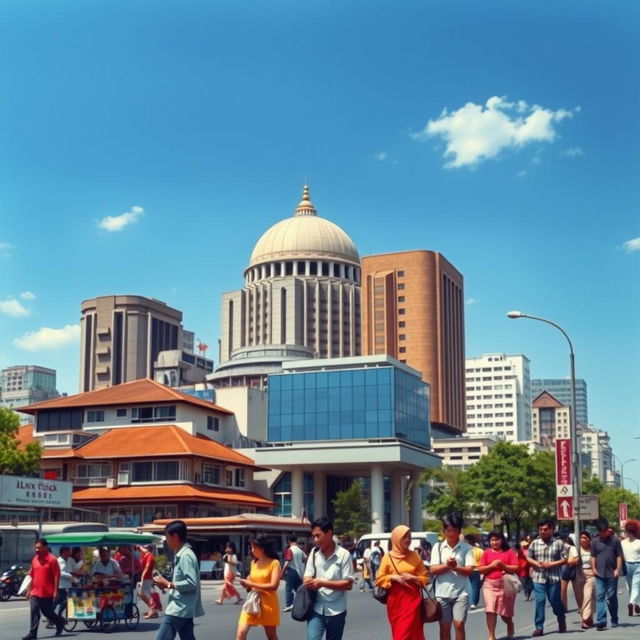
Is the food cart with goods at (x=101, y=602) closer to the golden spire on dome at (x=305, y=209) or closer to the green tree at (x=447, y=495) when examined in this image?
the green tree at (x=447, y=495)

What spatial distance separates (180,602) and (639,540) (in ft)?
33.7

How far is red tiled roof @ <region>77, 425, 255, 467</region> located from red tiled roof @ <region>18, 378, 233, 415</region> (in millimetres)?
2924

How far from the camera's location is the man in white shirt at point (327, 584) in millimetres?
10641

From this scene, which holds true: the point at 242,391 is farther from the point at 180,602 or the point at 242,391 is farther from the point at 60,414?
the point at 180,602

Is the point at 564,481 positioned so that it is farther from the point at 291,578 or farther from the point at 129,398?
the point at 129,398

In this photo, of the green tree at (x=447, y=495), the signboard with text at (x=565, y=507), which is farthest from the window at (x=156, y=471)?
the signboard with text at (x=565, y=507)

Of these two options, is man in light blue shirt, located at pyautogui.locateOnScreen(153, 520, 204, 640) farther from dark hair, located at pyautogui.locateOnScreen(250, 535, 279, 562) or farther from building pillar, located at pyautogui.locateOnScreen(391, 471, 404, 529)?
building pillar, located at pyautogui.locateOnScreen(391, 471, 404, 529)

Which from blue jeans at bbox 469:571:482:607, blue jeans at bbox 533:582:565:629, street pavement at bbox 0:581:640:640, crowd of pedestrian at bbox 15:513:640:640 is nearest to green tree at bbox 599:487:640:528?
blue jeans at bbox 469:571:482:607

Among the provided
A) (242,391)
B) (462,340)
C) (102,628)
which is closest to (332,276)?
(462,340)

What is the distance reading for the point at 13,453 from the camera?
58.4 meters

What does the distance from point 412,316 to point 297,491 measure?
86.2 m

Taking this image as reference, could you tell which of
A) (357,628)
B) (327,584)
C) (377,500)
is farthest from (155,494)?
(327,584)

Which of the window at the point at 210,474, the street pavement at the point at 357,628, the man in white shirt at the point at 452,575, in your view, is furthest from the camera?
the window at the point at 210,474

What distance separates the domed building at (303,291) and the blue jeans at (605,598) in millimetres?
147887
